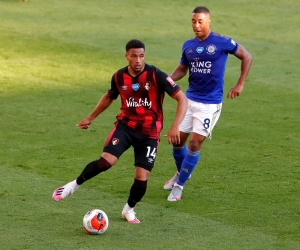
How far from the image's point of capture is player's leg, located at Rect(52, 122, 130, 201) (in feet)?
26.3

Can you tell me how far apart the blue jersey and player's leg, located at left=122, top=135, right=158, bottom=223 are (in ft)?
4.67

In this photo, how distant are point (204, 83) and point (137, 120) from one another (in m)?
1.44

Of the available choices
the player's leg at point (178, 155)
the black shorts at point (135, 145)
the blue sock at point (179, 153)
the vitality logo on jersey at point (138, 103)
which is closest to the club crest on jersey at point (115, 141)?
the black shorts at point (135, 145)

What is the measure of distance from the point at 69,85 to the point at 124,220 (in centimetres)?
788

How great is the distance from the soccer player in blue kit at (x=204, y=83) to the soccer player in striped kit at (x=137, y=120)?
1.12 metres

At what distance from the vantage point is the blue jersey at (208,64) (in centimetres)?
926

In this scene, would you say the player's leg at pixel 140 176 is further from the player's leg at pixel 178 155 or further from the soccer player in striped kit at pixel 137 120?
the player's leg at pixel 178 155

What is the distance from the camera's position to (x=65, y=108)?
14055mm

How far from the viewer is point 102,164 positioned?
7.98m

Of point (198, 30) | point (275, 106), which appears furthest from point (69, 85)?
point (198, 30)

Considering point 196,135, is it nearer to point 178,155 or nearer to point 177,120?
point 178,155

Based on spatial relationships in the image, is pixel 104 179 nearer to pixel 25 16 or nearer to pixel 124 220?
pixel 124 220

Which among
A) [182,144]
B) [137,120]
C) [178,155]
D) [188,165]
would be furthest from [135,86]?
[178,155]

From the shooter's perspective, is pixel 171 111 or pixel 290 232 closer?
pixel 290 232
